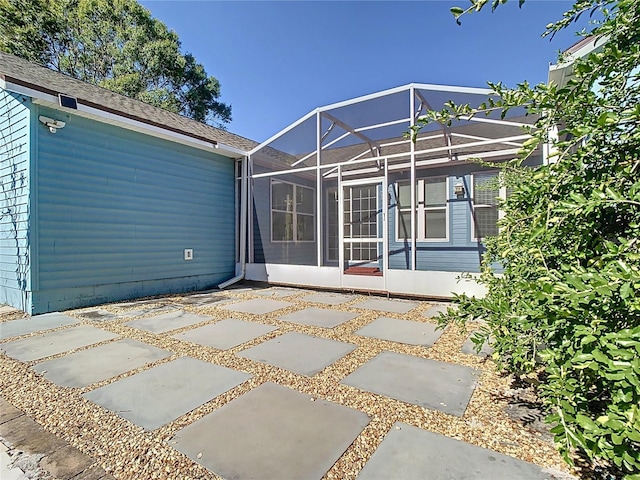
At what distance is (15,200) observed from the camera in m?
5.02

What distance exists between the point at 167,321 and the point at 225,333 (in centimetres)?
118

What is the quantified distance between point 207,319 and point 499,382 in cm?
378

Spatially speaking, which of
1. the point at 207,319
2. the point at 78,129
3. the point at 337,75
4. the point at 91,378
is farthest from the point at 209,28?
the point at 91,378

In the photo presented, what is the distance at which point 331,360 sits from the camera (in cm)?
305

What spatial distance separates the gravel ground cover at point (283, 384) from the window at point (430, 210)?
4384 mm

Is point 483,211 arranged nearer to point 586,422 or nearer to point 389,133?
point 389,133

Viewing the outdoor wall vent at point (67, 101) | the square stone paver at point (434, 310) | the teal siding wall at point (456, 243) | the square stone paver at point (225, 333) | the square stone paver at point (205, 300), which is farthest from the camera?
the teal siding wall at point (456, 243)

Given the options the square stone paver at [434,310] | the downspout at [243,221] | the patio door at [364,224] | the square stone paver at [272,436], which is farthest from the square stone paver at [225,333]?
the patio door at [364,224]

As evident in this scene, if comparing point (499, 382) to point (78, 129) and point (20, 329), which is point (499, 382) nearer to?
point (20, 329)

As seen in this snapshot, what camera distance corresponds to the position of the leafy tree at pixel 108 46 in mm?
15758

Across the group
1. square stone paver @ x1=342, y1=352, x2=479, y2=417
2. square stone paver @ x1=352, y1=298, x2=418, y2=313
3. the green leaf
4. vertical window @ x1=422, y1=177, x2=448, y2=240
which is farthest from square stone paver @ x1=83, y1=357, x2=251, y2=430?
vertical window @ x1=422, y1=177, x2=448, y2=240

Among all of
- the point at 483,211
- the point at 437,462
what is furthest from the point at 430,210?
the point at 437,462

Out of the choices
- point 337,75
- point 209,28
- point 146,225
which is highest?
point 209,28

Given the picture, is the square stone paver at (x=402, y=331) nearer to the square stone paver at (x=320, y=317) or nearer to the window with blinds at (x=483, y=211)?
the square stone paver at (x=320, y=317)
